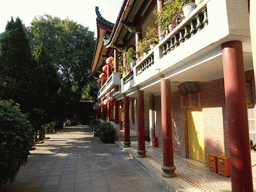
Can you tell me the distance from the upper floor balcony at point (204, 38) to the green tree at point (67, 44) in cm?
2199

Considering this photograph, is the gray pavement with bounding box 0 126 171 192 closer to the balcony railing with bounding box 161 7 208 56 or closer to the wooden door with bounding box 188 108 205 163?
the wooden door with bounding box 188 108 205 163

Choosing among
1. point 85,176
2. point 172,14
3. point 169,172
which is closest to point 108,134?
point 85,176

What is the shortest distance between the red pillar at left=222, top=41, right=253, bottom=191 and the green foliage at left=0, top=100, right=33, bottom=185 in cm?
470

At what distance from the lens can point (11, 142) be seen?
175 inches

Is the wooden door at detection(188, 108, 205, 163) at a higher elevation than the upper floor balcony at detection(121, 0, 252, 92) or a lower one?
lower

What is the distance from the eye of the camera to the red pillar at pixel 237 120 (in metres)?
3.04

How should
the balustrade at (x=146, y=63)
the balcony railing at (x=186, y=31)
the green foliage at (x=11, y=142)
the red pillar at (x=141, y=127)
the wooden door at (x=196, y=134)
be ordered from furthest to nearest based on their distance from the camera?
the red pillar at (x=141, y=127) < the wooden door at (x=196, y=134) < the balustrade at (x=146, y=63) < the green foliage at (x=11, y=142) < the balcony railing at (x=186, y=31)

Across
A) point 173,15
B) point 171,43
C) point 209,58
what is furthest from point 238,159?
point 173,15

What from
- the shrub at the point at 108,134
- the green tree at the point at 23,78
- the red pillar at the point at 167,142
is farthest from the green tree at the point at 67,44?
the red pillar at the point at 167,142

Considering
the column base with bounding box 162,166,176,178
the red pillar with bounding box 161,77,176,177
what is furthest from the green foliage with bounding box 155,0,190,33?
the column base with bounding box 162,166,176,178

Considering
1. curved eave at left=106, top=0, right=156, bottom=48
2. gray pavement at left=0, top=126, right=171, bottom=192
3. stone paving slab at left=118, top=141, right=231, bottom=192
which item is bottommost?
gray pavement at left=0, top=126, right=171, bottom=192

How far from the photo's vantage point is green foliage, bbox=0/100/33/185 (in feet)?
13.8

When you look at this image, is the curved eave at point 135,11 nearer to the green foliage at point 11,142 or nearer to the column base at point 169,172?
the green foliage at point 11,142

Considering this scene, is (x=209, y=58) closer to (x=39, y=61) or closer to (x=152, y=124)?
(x=152, y=124)
